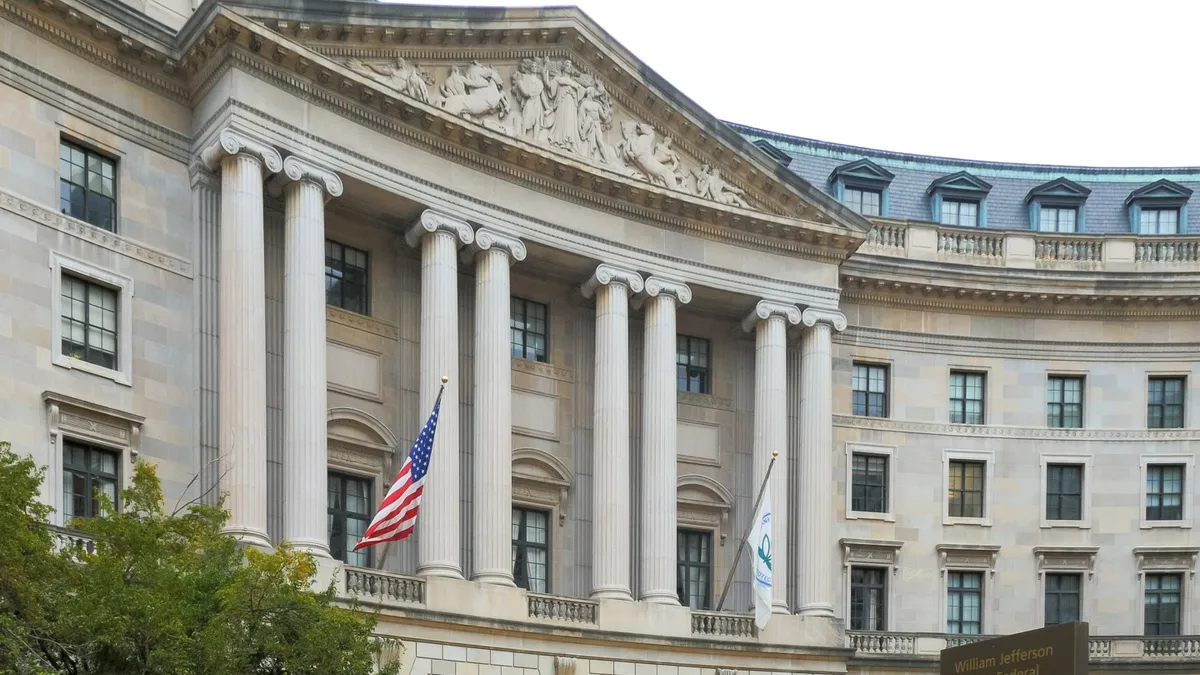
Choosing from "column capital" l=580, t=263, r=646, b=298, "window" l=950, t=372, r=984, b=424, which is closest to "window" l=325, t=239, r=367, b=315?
"column capital" l=580, t=263, r=646, b=298

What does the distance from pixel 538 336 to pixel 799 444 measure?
897 cm

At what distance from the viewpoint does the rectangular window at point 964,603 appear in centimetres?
5822

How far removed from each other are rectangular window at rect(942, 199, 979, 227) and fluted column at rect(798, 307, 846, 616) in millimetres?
9615

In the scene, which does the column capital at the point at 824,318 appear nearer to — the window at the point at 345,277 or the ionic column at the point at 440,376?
the ionic column at the point at 440,376

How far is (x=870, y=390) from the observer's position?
194 ft

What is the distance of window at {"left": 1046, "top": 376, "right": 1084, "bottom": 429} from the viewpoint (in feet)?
198

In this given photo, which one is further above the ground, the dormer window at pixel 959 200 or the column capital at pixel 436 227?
the dormer window at pixel 959 200

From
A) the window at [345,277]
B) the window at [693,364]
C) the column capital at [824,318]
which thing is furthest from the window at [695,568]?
the window at [345,277]

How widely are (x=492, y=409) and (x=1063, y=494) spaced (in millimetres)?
22015

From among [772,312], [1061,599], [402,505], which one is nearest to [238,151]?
[402,505]

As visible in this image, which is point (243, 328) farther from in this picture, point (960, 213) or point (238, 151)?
point (960, 213)

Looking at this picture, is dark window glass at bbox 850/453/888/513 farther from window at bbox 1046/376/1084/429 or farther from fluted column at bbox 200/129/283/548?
fluted column at bbox 200/129/283/548

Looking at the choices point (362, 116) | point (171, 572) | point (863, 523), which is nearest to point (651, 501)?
point (863, 523)

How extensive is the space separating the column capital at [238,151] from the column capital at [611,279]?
11.0 m
